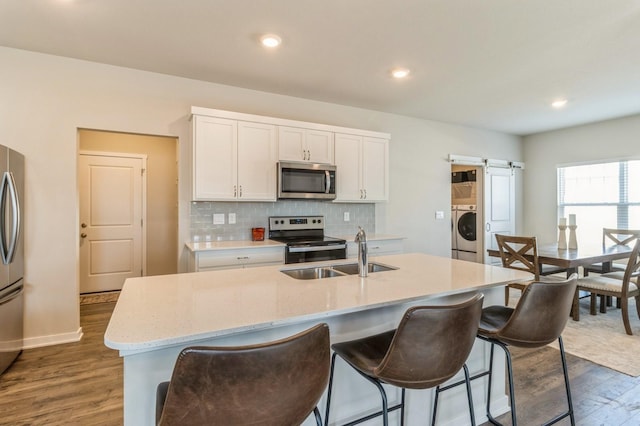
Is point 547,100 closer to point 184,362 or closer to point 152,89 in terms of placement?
point 152,89

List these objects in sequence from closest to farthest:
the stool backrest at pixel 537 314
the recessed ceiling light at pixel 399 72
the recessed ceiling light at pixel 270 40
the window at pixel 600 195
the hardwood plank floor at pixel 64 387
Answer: the stool backrest at pixel 537 314
the hardwood plank floor at pixel 64 387
the recessed ceiling light at pixel 270 40
the recessed ceiling light at pixel 399 72
the window at pixel 600 195

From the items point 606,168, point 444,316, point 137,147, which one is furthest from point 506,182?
point 137,147

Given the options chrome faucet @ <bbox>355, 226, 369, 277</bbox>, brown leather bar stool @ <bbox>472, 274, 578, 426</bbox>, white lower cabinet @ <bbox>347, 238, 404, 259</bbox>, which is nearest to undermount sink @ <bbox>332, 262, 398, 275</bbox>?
chrome faucet @ <bbox>355, 226, 369, 277</bbox>

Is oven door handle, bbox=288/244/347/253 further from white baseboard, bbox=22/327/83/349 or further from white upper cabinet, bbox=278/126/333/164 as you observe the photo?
white baseboard, bbox=22/327/83/349

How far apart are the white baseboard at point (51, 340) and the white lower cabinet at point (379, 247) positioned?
2763 mm

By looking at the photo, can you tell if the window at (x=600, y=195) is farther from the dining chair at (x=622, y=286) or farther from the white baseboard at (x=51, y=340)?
the white baseboard at (x=51, y=340)

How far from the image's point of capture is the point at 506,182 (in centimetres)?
605

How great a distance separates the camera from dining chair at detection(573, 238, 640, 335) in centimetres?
329

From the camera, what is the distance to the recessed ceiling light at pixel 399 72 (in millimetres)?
3287

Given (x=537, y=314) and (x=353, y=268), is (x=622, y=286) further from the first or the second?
(x=353, y=268)

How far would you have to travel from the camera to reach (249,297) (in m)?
1.49

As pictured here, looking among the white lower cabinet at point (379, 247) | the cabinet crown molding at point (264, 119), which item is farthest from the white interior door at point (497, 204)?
the cabinet crown molding at point (264, 119)

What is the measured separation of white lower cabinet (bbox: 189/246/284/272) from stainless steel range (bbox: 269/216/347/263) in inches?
5.2

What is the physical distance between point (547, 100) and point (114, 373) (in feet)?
17.7
